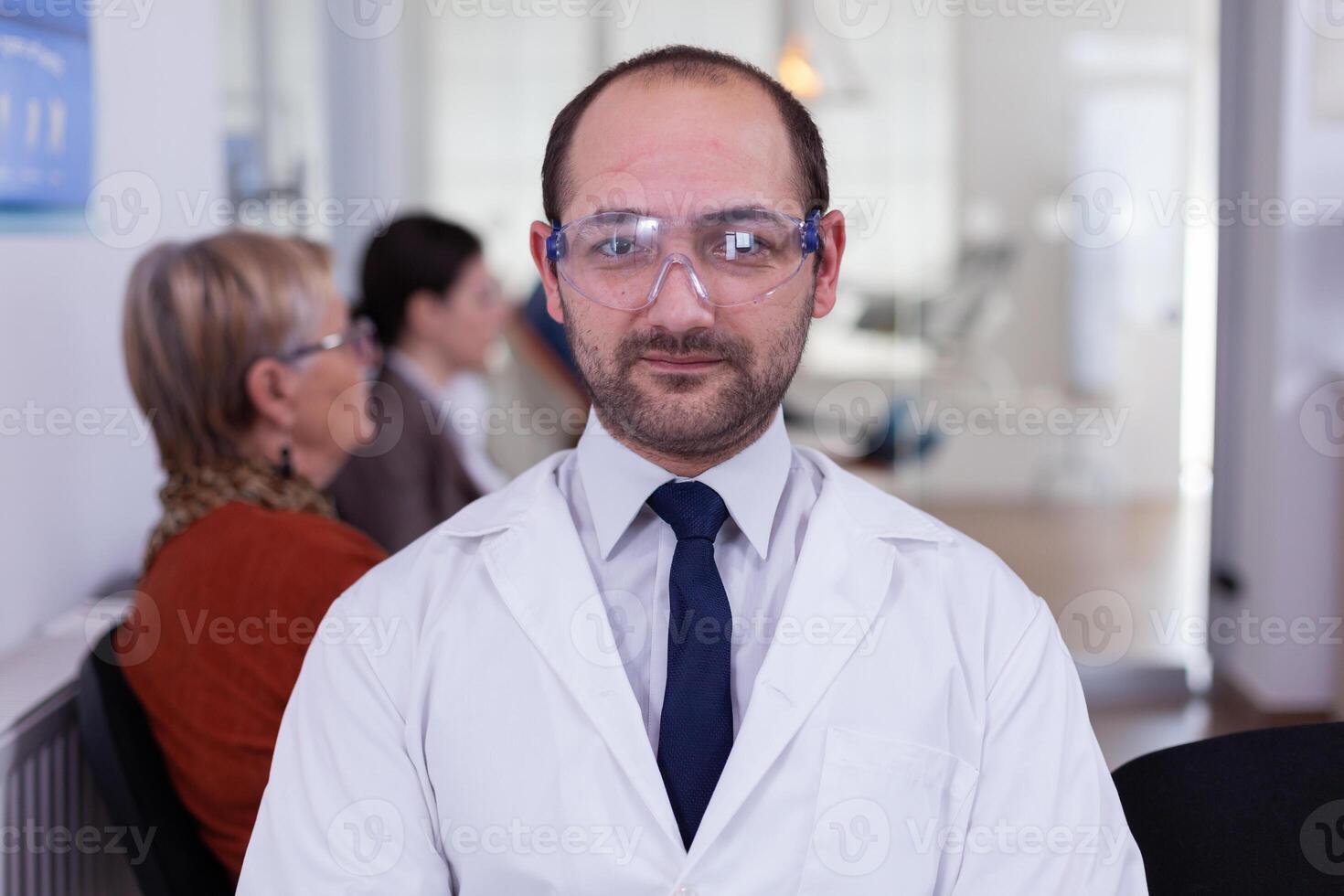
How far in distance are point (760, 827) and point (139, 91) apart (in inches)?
75.7

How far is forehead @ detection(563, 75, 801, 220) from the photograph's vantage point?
4.10 ft

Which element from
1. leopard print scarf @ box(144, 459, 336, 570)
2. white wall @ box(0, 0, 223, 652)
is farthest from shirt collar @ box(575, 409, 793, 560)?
white wall @ box(0, 0, 223, 652)

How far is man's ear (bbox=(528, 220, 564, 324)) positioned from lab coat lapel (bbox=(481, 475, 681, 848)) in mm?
198

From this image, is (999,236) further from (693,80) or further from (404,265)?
(693,80)

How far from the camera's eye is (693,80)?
1.30 metres

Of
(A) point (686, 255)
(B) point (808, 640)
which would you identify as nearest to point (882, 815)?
(B) point (808, 640)

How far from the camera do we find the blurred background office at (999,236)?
318 centimetres

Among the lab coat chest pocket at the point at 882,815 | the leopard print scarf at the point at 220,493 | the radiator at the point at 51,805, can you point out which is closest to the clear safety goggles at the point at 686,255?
the lab coat chest pocket at the point at 882,815

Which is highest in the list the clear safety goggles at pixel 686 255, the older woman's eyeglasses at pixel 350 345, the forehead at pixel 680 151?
the forehead at pixel 680 151

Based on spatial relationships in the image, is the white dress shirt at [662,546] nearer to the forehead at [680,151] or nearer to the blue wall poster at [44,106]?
the forehead at [680,151]

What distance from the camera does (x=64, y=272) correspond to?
2.08 meters

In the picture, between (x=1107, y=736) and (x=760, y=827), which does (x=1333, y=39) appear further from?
(x=760, y=827)

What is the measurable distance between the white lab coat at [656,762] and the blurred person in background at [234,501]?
324mm

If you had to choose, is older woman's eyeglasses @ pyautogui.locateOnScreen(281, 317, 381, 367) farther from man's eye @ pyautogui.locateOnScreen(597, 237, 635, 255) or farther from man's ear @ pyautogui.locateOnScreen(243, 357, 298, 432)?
man's eye @ pyautogui.locateOnScreen(597, 237, 635, 255)
